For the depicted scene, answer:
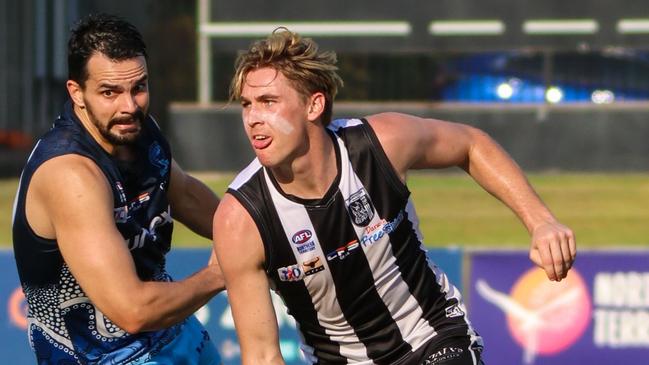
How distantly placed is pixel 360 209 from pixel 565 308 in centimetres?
458

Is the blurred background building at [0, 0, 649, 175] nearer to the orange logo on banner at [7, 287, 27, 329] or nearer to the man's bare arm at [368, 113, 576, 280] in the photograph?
the orange logo on banner at [7, 287, 27, 329]

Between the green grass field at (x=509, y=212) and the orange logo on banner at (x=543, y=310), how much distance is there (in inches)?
285

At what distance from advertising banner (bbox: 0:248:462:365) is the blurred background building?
1642 centimetres

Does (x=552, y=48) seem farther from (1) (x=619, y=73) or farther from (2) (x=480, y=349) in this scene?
(2) (x=480, y=349)

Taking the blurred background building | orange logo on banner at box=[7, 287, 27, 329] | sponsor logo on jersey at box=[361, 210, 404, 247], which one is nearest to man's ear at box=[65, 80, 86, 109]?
sponsor logo on jersey at box=[361, 210, 404, 247]

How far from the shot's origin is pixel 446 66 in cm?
2948

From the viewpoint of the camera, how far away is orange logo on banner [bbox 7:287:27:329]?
30.5 ft

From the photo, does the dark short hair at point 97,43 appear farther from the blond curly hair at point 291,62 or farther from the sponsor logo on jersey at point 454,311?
the sponsor logo on jersey at point 454,311

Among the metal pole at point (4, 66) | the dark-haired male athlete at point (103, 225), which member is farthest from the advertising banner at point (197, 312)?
the metal pole at point (4, 66)

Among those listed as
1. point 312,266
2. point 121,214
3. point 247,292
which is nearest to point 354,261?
point 312,266

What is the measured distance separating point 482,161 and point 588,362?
446cm

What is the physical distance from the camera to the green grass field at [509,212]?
17750 millimetres

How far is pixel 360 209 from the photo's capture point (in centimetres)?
518

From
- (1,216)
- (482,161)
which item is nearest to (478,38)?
(1,216)
